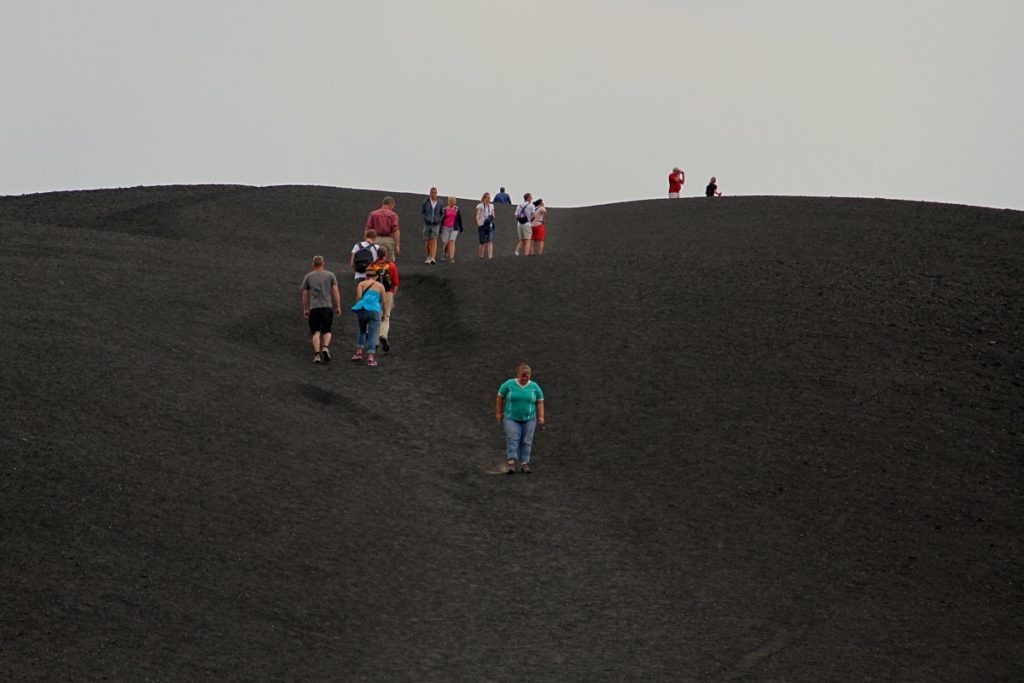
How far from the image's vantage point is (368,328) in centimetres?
2834

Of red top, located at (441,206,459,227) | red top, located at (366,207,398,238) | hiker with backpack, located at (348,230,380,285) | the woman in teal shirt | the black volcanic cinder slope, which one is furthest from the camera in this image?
red top, located at (441,206,459,227)

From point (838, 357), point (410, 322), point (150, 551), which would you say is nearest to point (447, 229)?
point (410, 322)

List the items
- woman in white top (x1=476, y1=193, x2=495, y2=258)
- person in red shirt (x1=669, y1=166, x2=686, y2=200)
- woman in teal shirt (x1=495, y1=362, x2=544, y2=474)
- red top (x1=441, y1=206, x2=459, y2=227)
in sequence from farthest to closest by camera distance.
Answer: person in red shirt (x1=669, y1=166, x2=686, y2=200)
woman in white top (x1=476, y1=193, x2=495, y2=258)
red top (x1=441, y1=206, x2=459, y2=227)
woman in teal shirt (x1=495, y1=362, x2=544, y2=474)

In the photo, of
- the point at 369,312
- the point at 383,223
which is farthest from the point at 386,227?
the point at 369,312

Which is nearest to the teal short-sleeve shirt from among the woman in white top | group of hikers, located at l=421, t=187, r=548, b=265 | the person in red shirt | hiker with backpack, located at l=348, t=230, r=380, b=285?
hiker with backpack, located at l=348, t=230, r=380, b=285

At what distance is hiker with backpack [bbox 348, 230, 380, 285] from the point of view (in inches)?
1128

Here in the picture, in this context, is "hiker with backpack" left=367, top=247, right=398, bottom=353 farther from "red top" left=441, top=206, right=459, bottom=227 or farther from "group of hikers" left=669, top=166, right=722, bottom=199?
"group of hikers" left=669, top=166, right=722, bottom=199

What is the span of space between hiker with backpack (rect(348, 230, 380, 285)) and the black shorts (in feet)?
4.20

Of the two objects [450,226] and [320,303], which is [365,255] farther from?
[450,226]

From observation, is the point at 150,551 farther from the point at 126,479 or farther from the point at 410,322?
the point at 410,322

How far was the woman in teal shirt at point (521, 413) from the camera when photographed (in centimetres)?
2284

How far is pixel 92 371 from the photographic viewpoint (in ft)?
76.0

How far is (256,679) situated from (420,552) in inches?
191

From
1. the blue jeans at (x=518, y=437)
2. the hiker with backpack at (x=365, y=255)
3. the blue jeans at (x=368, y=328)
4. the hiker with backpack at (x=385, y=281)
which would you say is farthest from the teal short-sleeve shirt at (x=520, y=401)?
the hiker with backpack at (x=365, y=255)
